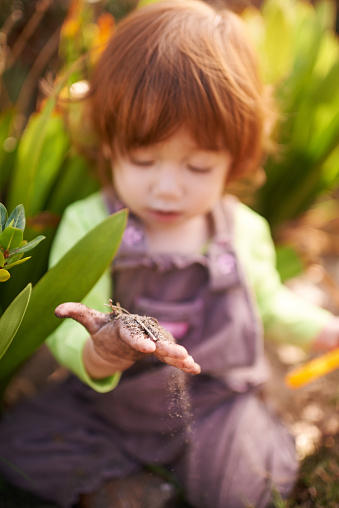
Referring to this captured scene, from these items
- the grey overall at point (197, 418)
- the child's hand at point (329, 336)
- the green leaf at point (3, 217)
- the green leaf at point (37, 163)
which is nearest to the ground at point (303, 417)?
the grey overall at point (197, 418)

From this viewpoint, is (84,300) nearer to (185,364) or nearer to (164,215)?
(164,215)

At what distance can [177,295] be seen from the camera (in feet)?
3.23

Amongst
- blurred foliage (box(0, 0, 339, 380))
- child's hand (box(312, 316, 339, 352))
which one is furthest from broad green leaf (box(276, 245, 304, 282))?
child's hand (box(312, 316, 339, 352))

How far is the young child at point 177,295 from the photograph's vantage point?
81cm

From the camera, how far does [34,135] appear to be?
0.90 meters

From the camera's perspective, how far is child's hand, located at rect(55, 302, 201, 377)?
570mm

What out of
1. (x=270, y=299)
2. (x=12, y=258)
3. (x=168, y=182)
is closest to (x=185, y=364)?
(x=12, y=258)

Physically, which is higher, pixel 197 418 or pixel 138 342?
pixel 138 342

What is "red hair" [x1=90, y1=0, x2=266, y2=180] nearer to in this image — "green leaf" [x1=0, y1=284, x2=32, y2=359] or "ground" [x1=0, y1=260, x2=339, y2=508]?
"green leaf" [x1=0, y1=284, x2=32, y2=359]

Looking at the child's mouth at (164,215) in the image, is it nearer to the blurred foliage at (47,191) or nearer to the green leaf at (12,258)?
the blurred foliage at (47,191)

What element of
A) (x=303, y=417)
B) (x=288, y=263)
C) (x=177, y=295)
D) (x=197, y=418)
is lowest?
(x=303, y=417)

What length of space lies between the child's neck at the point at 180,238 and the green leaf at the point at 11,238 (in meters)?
0.42

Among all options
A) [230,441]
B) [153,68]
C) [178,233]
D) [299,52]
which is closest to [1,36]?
[153,68]

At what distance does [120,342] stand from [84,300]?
0.84ft
